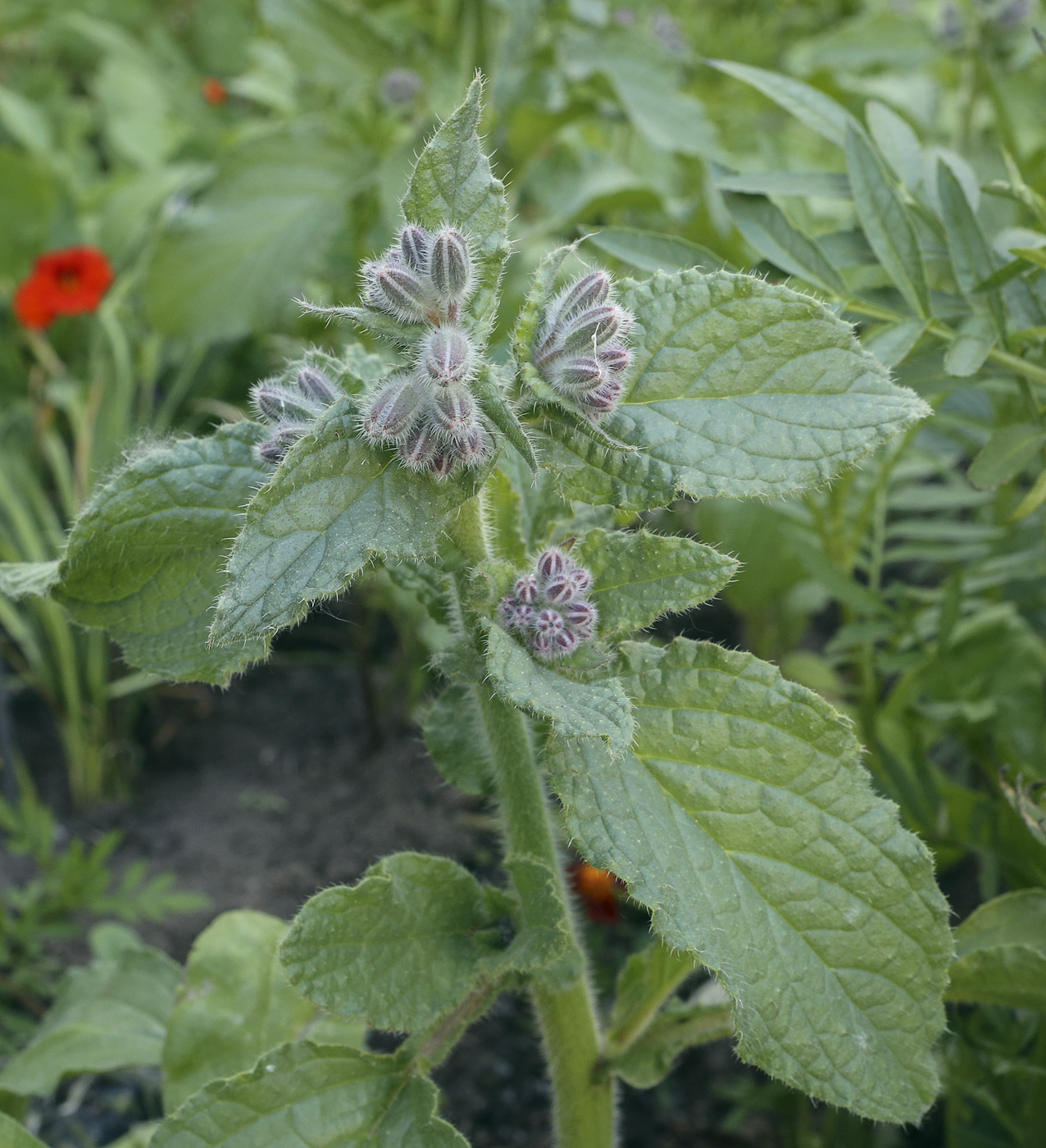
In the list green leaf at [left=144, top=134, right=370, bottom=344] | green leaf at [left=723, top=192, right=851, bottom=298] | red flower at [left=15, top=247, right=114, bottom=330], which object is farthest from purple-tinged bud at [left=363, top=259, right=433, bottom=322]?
red flower at [left=15, top=247, right=114, bottom=330]

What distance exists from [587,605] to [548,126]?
174cm

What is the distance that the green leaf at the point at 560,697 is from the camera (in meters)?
0.83

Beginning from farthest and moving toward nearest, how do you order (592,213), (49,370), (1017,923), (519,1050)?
(49,370), (592,213), (519,1050), (1017,923)

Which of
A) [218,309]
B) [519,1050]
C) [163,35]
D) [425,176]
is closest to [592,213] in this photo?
[218,309]

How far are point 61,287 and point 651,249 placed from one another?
2.03 m

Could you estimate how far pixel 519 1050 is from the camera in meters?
1.94

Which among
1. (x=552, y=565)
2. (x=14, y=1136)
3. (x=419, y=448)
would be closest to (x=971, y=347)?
(x=552, y=565)

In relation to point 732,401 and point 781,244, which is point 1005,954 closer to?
point 732,401

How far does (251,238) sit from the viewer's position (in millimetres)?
2637

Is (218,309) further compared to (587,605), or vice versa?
(218,309)

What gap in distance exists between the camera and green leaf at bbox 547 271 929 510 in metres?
0.94

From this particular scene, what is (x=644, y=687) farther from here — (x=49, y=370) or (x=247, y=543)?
(x=49, y=370)

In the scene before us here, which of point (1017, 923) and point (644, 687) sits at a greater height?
point (644, 687)

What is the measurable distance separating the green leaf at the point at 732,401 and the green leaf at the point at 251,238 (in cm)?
176
